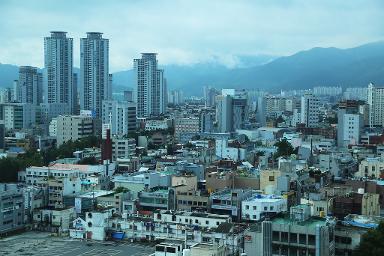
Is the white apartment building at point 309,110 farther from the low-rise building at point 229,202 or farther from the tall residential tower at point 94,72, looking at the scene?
the low-rise building at point 229,202

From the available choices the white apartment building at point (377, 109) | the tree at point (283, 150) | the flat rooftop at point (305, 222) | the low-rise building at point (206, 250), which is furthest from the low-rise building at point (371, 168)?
the white apartment building at point (377, 109)

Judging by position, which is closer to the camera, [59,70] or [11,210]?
[11,210]

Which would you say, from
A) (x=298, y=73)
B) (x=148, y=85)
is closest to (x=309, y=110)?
(x=148, y=85)

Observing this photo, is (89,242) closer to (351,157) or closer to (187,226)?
(187,226)

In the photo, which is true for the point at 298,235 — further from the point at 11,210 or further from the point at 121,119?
the point at 121,119

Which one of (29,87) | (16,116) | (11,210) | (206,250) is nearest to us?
(206,250)

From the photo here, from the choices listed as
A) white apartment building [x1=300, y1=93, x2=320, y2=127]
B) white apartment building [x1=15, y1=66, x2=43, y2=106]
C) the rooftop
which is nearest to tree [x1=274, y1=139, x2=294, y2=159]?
the rooftop

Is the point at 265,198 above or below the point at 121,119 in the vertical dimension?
below
